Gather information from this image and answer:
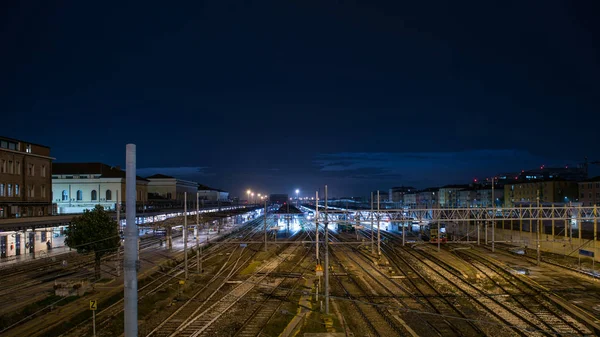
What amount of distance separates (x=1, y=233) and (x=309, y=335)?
2449 cm

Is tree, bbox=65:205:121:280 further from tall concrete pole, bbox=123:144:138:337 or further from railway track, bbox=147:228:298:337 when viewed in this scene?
tall concrete pole, bbox=123:144:138:337

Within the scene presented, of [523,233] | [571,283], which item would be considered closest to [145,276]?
[571,283]

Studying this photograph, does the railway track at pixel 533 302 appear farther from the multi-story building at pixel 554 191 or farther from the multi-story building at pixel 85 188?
the multi-story building at pixel 554 191

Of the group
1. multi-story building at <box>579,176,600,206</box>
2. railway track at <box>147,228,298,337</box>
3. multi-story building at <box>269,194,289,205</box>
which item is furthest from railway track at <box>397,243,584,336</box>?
multi-story building at <box>269,194,289,205</box>

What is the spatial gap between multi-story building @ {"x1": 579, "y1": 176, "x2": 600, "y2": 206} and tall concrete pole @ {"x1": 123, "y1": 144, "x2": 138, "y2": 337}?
82638mm

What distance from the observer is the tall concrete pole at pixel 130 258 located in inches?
258

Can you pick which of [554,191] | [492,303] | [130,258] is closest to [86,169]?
[492,303]

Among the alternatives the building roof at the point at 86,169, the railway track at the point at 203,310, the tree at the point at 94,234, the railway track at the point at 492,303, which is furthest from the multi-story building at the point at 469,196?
the tree at the point at 94,234

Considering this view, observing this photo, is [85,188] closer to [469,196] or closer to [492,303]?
[492,303]

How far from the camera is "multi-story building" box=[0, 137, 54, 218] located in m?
38.8

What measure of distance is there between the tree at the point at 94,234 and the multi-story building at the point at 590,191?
248 ft

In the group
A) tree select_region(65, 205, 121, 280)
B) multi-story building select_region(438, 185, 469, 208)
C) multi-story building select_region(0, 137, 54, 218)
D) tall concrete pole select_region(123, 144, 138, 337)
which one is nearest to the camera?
tall concrete pole select_region(123, 144, 138, 337)

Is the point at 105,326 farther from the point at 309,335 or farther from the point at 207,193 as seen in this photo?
the point at 207,193

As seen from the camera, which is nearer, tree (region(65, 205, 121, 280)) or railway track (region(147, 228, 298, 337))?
railway track (region(147, 228, 298, 337))
